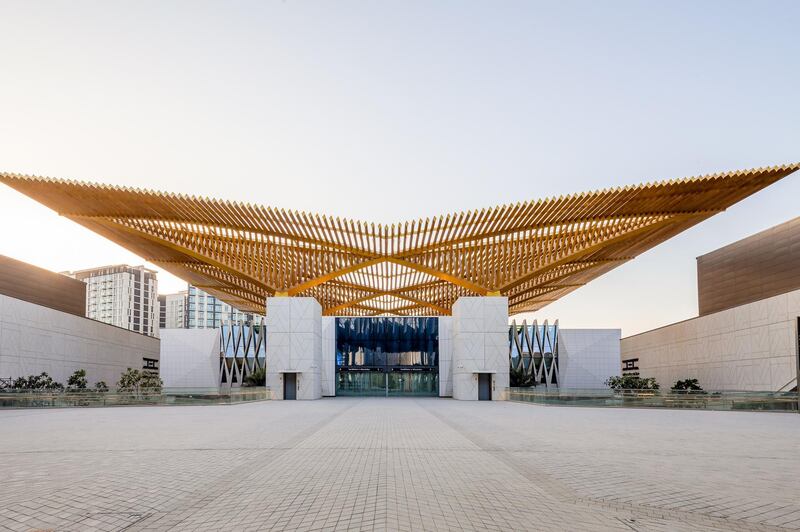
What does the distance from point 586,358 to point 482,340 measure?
22.9 meters

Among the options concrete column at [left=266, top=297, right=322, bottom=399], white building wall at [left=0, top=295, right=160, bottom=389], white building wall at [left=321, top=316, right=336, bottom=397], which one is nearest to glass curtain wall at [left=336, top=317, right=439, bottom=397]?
white building wall at [left=321, top=316, right=336, bottom=397]

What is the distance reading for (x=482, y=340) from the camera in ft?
109

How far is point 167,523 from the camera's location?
18.2 ft

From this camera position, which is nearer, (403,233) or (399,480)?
(399,480)

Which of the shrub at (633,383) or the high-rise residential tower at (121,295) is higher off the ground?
the high-rise residential tower at (121,295)

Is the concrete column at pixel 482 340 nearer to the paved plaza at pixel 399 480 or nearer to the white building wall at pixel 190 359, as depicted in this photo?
the paved plaza at pixel 399 480

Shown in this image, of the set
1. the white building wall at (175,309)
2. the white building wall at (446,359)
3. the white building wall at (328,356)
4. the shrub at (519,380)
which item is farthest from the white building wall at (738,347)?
the white building wall at (175,309)

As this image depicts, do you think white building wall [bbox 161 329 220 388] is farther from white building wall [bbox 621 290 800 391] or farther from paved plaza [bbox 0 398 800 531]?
paved plaza [bbox 0 398 800 531]

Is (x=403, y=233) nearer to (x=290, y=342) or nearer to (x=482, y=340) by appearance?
(x=482, y=340)

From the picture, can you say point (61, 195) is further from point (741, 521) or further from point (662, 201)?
point (741, 521)

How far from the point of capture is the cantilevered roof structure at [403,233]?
28.3 m

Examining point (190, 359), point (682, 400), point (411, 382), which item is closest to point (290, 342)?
point (411, 382)

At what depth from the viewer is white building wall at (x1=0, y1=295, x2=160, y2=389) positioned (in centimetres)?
3688

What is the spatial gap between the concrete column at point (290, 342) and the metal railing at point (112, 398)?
24.7ft
